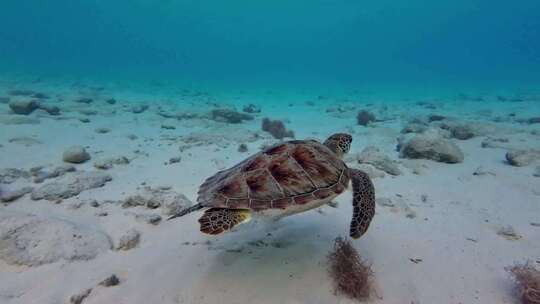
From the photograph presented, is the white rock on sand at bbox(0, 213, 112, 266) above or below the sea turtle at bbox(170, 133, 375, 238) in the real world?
below

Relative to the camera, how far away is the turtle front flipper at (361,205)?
355 cm

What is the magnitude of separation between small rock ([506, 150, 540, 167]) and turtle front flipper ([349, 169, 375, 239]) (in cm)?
682

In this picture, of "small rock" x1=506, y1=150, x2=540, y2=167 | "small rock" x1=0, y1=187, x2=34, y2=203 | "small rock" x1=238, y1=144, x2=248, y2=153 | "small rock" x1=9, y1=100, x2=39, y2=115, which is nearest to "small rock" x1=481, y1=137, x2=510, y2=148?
"small rock" x1=506, y1=150, x2=540, y2=167

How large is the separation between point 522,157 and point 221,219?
31.1 feet

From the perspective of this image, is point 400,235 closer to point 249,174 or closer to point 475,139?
point 249,174

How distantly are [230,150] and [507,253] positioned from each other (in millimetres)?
8201

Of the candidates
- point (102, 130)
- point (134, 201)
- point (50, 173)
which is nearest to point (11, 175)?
point (50, 173)

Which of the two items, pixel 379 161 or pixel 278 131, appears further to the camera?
pixel 278 131

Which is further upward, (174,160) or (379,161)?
(379,161)

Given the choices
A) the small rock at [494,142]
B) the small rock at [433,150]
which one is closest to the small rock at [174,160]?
the small rock at [433,150]

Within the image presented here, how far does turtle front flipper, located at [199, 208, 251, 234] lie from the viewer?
3133 mm

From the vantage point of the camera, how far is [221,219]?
3.31m

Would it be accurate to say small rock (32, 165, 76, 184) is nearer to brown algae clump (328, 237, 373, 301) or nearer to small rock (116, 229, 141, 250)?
small rock (116, 229, 141, 250)

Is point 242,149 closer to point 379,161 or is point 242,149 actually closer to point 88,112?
point 379,161
